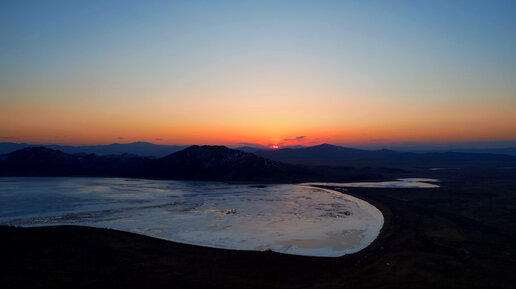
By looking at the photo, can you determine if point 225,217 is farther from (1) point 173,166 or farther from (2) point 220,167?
(1) point 173,166

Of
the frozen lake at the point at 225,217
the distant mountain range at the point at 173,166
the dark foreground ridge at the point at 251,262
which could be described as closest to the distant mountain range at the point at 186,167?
the distant mountain range at the point at 173,166

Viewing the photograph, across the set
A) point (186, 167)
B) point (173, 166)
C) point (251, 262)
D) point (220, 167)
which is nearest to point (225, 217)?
point (251, 262)

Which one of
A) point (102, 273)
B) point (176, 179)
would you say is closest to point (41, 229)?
point (102, 273)

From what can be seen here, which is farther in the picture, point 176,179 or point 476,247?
point 176,179

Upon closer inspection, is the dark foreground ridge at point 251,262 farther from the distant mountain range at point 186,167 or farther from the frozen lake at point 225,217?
the distant mountain range at point 186,167

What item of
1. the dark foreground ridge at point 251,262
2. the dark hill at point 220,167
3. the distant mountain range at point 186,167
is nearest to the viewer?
the dark foreground ridge at point 251,262

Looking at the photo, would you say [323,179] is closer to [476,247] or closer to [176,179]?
[176,179]

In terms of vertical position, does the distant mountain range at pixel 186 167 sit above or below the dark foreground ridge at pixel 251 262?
above
